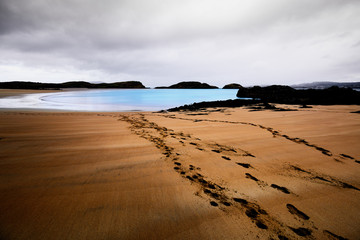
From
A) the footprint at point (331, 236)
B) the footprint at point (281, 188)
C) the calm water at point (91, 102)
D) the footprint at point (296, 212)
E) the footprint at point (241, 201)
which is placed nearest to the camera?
the footprint at point (331, 236)

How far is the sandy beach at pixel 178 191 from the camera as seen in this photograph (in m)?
1.38

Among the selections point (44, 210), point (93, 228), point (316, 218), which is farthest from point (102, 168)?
point (316, 218)

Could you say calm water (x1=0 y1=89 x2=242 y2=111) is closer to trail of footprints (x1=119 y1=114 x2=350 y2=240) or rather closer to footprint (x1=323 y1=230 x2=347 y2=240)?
trail of footprints (x1=119 y1=114 x2=350 y2=240)

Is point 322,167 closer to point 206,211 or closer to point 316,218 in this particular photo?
point 316,218

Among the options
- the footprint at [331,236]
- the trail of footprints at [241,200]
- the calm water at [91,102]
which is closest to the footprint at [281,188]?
the trail of footprints at [241,200]

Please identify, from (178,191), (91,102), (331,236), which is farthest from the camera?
(91,102)

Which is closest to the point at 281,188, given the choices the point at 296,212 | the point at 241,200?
the point at 296,212

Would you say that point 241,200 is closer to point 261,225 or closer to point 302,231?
point 261,225

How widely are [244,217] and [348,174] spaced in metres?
2.01

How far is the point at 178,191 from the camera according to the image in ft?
6.26

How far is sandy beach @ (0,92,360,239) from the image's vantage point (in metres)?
1.38

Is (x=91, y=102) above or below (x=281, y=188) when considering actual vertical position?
above

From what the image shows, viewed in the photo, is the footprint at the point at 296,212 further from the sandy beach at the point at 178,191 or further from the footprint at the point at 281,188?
the footprint at the point at 281,188

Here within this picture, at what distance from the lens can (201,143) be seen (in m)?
3.71
